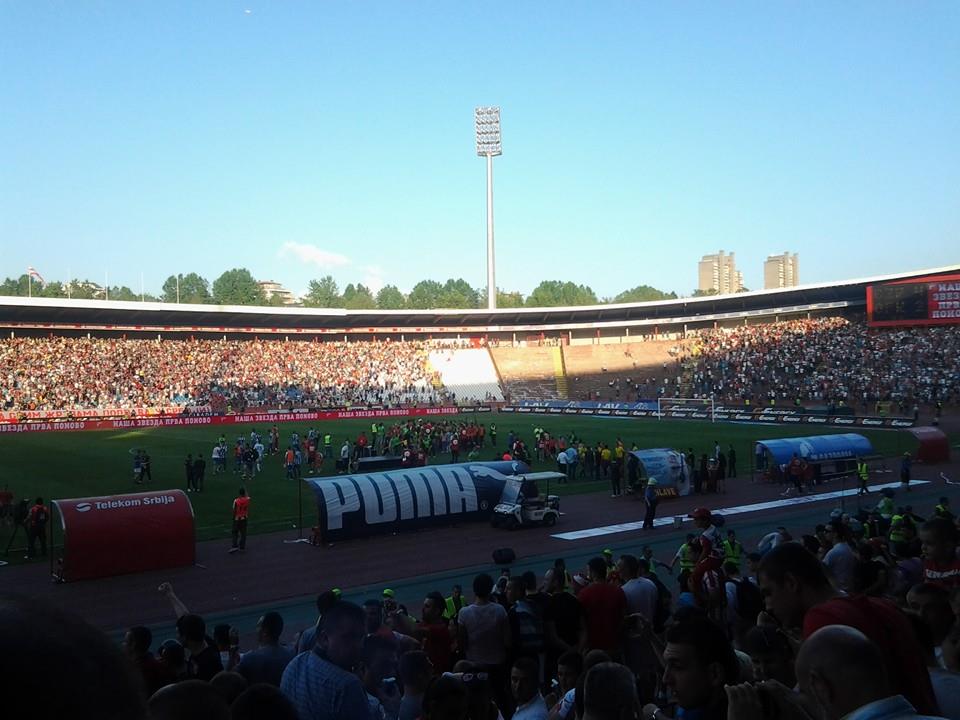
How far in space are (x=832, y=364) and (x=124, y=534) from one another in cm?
6043

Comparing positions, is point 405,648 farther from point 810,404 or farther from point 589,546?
point 810,404

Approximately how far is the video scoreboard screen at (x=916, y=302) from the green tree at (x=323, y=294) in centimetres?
11535

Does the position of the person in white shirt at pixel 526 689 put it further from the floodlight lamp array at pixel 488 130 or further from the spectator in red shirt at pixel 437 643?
the floodlight lamp array at pixel 488 130

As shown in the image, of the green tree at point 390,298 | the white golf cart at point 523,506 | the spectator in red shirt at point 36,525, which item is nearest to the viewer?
the spectator in red shirt at point 36,525

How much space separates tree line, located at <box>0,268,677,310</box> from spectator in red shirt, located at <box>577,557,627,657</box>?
140m

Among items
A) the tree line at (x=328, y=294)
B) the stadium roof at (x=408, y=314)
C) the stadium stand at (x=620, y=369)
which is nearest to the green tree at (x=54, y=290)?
the tree line at (x=328, y=294)

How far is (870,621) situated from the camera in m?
3.76

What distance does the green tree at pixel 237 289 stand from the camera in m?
164

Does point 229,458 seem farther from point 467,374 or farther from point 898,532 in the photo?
point 467,374

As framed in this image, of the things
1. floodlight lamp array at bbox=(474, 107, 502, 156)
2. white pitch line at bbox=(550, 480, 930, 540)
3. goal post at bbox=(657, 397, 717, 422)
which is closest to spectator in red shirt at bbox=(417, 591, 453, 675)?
white pitch line at bbox=(550, 480, 930, 540)

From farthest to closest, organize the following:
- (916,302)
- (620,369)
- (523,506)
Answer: (620,369) < (916,302) < (523,506)

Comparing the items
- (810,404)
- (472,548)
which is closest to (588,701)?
(472,548)

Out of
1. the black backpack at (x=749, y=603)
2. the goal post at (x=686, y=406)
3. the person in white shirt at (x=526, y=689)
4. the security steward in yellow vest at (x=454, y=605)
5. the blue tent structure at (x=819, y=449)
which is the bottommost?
the goal post at (x=686, y=406)

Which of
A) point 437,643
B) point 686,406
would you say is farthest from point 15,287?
point 437,643
